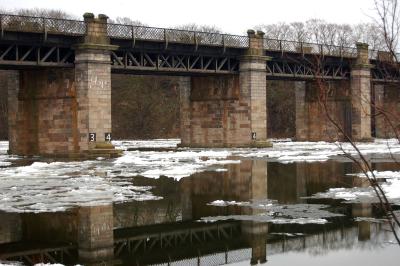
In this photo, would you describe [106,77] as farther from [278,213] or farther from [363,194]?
[278,213]

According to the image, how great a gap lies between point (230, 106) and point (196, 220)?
110ft


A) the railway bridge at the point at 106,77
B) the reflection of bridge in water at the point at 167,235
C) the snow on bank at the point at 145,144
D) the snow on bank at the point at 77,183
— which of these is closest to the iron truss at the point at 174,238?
the reflection of bridge in water at the point at 167,235

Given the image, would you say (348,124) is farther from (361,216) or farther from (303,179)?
(361,216)

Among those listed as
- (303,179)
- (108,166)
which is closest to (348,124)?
(108,166)

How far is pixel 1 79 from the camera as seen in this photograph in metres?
84.4

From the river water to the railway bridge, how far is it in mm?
9925

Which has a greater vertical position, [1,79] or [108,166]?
[1,79]

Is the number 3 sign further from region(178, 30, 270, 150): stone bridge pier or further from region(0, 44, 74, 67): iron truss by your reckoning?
region(178, 30, 270, 150): stone bridge pier

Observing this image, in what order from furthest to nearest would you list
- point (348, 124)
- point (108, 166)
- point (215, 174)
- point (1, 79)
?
point (1, 79), point (348, 124), point (108, 166), point (215, 174)

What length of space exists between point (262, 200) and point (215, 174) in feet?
24.1

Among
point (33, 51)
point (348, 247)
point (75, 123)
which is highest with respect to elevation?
point (33, 51)

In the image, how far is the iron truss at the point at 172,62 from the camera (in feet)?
130

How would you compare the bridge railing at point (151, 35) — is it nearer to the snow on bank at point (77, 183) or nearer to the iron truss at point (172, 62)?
the iron truss at point (172, 62)

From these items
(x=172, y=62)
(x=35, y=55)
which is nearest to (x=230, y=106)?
(x=172, y=62)
